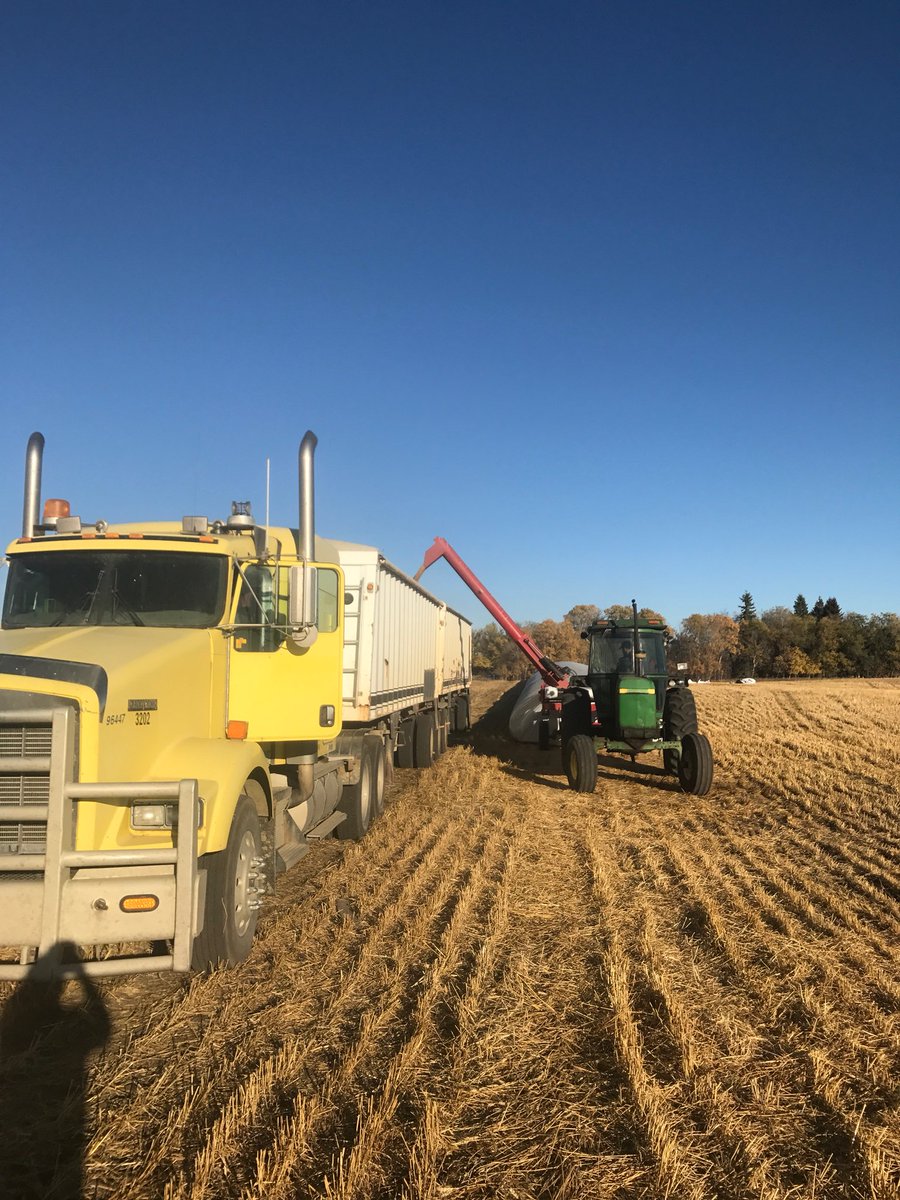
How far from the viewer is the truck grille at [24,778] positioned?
441cm

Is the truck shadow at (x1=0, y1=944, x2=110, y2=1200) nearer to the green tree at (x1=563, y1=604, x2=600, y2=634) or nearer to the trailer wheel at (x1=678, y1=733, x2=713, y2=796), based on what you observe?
the trailer wheel at (x1=678, y1=733, x2=713, y2=796)

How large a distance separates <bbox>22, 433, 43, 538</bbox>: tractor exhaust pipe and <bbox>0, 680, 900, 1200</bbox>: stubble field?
12.0ft

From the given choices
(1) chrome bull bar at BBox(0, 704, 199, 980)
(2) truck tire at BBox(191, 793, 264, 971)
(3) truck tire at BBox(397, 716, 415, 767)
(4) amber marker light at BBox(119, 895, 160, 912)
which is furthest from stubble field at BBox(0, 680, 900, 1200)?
(3) truck tire at BBox(397, 716, 415, 767)

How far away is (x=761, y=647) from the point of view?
88.4 metres

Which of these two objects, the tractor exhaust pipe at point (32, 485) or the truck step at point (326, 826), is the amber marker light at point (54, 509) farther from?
the truck step at point (326, 826)

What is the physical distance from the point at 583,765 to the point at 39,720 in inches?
384

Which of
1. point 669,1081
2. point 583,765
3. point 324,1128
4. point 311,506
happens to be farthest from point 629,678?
point 324,1128

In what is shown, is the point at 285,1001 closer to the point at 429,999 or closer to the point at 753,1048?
the point at 429,999

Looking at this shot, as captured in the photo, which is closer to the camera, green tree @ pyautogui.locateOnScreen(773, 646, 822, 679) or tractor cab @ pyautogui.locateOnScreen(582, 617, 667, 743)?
tractor cab @ pyautogui.locateOnScreen(582, 617, 667, 743)

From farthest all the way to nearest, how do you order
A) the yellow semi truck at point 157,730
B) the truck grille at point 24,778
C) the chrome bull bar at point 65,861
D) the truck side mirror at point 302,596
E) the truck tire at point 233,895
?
the truck side mirror at point 302,596 → the truck tire at point 233,895 → the truck grille at point 24,778 → the yellow semi truck at point 157,730 → the chrome bull bar at point 65,861

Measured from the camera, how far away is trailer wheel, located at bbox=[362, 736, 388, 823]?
397 inches

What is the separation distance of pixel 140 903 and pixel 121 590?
2.57 m

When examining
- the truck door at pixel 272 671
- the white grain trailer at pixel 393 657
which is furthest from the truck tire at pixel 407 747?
the truck door at pixel 272 671

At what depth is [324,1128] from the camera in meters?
3.56
